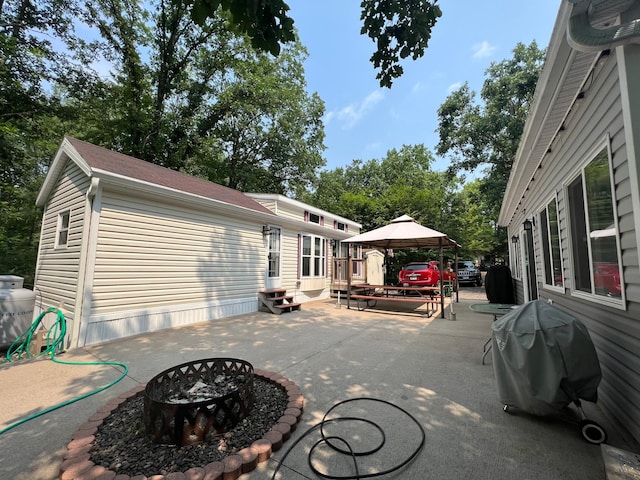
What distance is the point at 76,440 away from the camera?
209cm

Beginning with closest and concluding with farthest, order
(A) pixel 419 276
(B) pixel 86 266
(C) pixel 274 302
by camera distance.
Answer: (B) pixel 86 266 → (C) pixel 274 302 → (A) pixel 419 276

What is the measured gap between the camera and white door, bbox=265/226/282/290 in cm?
916

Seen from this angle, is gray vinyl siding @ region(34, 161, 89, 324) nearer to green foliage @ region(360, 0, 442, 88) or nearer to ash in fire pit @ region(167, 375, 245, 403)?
ash in fire pit @ region(167, 375, 245, 403)

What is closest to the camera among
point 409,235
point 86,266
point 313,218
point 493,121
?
point 86,266

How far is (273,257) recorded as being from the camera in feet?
31.0

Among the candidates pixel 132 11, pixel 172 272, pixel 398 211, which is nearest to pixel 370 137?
pixel 398 211

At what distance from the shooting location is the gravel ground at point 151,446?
188 centimetres

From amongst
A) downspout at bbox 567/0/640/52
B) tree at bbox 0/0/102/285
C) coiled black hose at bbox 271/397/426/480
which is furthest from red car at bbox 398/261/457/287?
tree at bbox 0/0/102/285

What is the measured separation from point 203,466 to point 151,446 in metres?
0.51

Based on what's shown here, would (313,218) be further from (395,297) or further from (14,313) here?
(14,313)

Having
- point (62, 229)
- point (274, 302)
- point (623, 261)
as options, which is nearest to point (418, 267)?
point (274, 302)

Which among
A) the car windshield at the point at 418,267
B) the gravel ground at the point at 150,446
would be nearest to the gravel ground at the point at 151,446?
the gravel ground at the point at 150,446

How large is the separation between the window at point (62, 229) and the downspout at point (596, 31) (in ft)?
Result: 28.0

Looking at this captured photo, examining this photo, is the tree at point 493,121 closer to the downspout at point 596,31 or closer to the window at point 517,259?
the window at point 517,259
